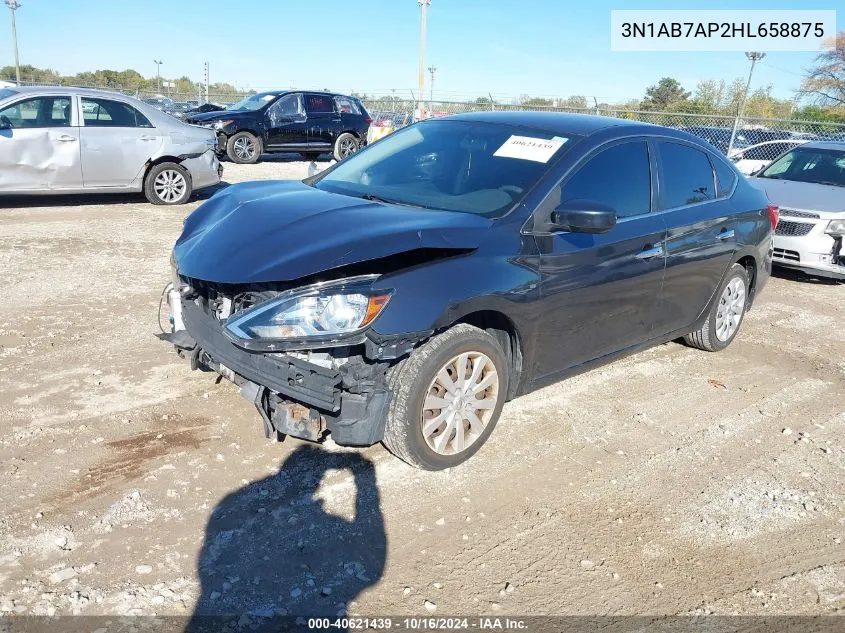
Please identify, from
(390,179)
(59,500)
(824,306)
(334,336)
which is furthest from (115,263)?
(824,306)

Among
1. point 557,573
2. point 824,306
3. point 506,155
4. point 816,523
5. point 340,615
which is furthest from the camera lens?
point 824,306

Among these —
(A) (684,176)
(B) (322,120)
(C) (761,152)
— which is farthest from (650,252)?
(B) (322,120)

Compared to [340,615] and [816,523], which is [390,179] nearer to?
[340,615]

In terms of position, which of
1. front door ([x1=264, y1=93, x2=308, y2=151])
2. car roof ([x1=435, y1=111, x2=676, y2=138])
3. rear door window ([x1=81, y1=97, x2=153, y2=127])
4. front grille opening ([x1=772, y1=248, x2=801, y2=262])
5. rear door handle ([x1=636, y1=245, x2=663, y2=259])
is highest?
front door ([x1=264, y1=93, x2=308, y2=151])

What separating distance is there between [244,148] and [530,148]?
43.7 ft

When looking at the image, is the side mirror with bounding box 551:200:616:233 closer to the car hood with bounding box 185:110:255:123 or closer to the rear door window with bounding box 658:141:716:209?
the rear door window with bounding box 658:141:716:209

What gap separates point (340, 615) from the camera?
8.86ft

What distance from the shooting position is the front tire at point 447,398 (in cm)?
340

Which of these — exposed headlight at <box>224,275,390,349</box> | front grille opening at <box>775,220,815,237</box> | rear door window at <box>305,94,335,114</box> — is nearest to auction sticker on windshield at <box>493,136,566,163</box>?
exposed headlight at <box>224,275,390,349</box>

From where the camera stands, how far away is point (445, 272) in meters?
3.43

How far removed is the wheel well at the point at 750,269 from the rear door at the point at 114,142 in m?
8.13

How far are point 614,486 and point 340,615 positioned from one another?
5.55 feet

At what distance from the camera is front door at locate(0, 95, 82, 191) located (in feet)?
30.4

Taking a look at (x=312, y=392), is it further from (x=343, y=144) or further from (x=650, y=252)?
(x=343, y=144)
